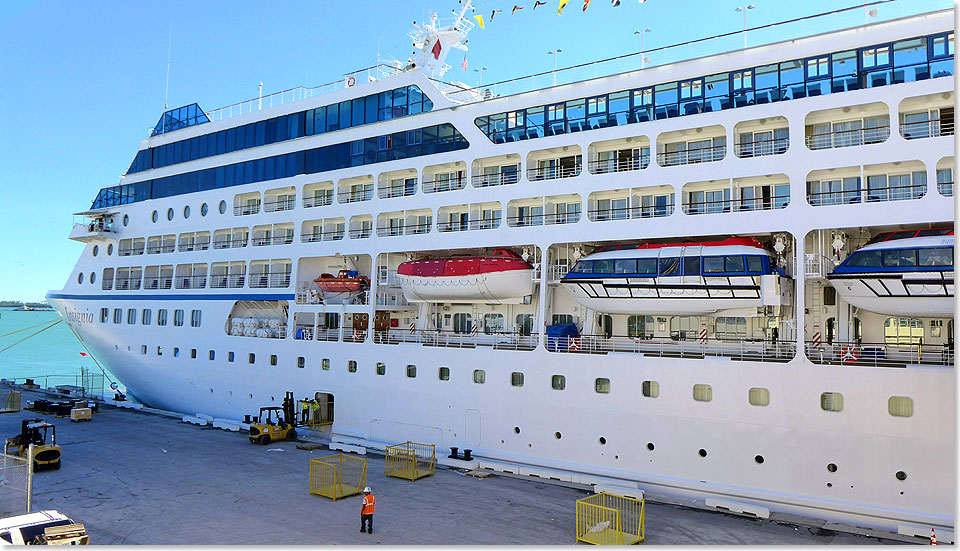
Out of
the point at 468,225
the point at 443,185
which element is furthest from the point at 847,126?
the point at 443,185

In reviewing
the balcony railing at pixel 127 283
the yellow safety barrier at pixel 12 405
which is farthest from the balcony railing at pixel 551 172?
the yellow safety barrier at pixel 12 405

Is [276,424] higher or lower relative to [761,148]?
lower

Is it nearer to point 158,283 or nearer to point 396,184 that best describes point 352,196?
point 396,184

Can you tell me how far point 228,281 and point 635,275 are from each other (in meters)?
16.4

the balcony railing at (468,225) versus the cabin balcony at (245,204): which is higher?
the cabin balcony at (245,204)

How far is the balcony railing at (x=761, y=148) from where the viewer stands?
1559 centimetres

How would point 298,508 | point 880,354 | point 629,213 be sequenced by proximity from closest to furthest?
1. point 880,354
2. point 298,508
3. point 629,213

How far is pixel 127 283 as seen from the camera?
97.6 ft

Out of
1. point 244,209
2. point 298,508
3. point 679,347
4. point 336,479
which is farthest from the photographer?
point 244,209

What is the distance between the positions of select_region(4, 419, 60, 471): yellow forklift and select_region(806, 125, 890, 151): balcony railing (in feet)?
66.3

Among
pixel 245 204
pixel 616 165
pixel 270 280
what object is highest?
pixel 245 204

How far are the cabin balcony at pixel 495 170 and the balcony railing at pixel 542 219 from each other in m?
1.13

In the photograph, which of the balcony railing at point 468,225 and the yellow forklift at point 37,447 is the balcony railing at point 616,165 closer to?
the balcony railing at point 468,225

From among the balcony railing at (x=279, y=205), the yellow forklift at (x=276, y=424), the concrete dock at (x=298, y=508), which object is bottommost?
the concrete dock at (x=298, y=508)
